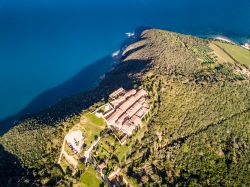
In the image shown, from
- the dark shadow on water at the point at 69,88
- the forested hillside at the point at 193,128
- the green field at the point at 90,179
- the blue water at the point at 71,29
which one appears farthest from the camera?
the blue water at the point at 71,29

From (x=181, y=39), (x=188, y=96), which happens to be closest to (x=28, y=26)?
(x=181, y=39)

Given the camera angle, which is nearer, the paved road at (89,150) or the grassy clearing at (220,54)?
the paved road at (89,150)

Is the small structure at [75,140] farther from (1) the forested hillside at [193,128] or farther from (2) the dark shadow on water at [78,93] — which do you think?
(1) the forested hillside at [193,128]

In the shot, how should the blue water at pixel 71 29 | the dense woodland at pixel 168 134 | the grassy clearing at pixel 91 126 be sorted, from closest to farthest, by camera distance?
the dense woodland at pixel 168 134 < the grassy clearing at pixel 91 126 < the blue water at pixel 71 29

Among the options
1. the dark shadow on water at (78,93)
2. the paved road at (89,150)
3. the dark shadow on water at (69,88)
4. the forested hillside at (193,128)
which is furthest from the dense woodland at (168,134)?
the dark shadow on water at (69,88)

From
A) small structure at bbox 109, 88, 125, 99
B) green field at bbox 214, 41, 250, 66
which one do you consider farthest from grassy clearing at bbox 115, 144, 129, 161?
green field at bbox 214, 41, 250, 66

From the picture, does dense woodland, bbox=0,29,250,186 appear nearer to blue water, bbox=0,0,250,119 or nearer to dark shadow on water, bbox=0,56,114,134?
dark shadow on water, bbox=0,56,114,134

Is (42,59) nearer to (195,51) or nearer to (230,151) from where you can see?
(195,51)
